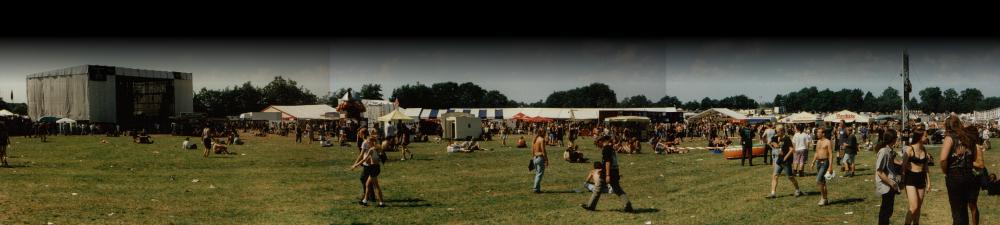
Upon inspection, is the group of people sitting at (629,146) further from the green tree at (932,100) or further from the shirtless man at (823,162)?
the green tree at (932,100)

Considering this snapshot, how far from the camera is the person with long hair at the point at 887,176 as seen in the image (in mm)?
6410

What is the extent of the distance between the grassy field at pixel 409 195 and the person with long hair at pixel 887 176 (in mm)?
899

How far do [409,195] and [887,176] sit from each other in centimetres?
649

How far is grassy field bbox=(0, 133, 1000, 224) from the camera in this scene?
7703 mm

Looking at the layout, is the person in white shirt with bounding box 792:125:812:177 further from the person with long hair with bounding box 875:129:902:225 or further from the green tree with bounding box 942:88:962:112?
the green tree with bounding box 942:88:962:112

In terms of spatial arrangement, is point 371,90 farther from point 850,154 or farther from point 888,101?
point 888,101

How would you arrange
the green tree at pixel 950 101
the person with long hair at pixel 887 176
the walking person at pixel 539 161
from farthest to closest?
the green tree at pixel 950 101 → the walking person at pixel 539 161 → the person with long hair at pixel 887 176

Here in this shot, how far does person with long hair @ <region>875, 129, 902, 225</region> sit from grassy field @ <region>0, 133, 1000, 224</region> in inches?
35.4

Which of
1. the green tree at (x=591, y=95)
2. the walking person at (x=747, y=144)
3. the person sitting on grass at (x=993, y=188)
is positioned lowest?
the person sitting on grass at (x=993, y=188)

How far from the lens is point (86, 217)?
7492 millimetres

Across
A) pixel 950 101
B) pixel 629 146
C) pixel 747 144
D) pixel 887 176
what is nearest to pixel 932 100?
pixel 950 101

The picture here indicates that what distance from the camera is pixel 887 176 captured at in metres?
6.50

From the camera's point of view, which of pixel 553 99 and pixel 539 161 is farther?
pixel 553 99

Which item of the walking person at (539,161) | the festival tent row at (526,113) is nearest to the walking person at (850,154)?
the walking person at (539,161)
